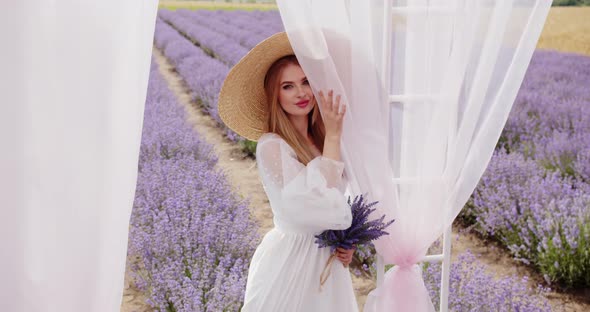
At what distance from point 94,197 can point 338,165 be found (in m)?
0.57

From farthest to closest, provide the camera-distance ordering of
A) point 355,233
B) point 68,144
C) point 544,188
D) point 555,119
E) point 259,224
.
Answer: point 555,119
point 259,224
point 544,188
point 355,233
point 68,144

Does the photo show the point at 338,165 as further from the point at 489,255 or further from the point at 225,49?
the point at 225,49

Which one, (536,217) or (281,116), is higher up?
(281,116)

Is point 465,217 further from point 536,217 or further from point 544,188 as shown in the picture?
point 536,217

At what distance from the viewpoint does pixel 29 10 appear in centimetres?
137

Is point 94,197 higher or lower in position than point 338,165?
lower

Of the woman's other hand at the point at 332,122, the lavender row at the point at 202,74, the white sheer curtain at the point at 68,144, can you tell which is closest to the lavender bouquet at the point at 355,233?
the woman's other hand at the point at 332,122

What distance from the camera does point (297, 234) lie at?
163cm

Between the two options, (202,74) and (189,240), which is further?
(202,74)

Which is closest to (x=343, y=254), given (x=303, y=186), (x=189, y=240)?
(x=303, y=186)

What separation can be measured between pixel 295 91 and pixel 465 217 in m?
2.56

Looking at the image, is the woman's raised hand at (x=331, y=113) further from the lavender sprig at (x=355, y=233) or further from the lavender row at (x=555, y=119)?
the lavender row at (x=555, y=119)

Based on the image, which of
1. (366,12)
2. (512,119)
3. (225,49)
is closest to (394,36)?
(366,12)

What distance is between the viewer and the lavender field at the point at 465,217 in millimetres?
2512
